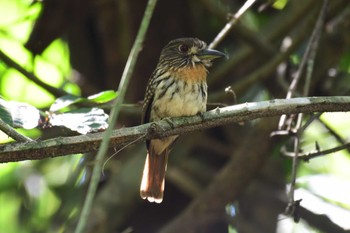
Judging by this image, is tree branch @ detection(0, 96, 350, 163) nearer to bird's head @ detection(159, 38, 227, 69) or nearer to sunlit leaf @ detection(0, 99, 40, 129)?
sunlit leaf @ detection(0, 99, 40, 129)

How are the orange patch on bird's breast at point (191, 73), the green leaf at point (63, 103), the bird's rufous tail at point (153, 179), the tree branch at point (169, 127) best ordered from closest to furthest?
the tree branch at point (169, 127), the green leaf at point (63, 103), the orange patch on bird's breast at point (191, 73), the bird's rufous tail at point (153, 179)

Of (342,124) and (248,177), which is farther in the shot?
(342,124)

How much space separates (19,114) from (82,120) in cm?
23

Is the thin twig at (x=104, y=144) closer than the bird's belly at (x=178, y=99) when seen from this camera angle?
Yes

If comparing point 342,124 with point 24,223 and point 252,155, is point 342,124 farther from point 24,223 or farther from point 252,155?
point 24,223

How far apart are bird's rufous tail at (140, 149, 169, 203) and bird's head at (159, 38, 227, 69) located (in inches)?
18.4

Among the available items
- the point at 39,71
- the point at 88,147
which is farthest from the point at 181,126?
the point at 39,71

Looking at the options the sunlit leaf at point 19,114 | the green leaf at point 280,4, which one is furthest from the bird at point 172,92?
the green leaf at point 280,4

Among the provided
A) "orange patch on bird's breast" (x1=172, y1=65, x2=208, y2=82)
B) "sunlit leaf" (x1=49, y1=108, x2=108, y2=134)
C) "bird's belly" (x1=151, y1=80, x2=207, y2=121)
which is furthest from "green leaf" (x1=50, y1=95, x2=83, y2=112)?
"orange patch on bird's breast" (x1=172, y1=65, x2=208, y2=82)

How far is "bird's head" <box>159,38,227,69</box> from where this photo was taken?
3141 mm

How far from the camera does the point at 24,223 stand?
12.2ft

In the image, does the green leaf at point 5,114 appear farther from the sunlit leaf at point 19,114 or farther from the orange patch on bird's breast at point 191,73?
the orange patch on bird's breast at point 191,73

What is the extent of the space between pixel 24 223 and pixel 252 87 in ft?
4.96

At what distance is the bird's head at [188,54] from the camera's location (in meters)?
3.14
